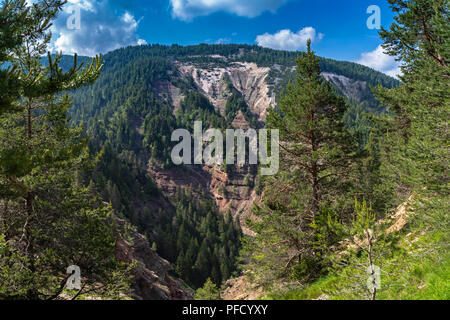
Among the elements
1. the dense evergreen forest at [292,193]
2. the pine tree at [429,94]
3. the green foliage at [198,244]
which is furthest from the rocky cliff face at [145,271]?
the pine tree at [429,94]

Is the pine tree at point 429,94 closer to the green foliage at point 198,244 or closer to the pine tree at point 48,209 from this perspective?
the pine tree at point 48,209

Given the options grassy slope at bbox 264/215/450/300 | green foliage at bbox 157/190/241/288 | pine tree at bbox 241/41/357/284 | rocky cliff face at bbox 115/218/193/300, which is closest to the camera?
grassy slope at bbox 264/215/450/300

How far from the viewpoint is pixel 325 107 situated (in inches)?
459

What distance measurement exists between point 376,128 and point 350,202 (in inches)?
581

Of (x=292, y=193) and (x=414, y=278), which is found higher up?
(x=292, y=193)

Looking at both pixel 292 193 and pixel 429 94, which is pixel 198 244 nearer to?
pixel 292 193

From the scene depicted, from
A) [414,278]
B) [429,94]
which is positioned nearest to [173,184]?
[429,94]

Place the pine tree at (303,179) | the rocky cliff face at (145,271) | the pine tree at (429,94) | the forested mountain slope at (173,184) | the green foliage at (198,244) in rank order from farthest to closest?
the forested mountain slope at (173,184)
the green foliage at (198,244)
the rocky cliff face at (145,271)
the pine tree at (303,179)
the pine tree at (429,94)

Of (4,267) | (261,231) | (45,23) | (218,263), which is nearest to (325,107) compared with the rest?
(261,231)

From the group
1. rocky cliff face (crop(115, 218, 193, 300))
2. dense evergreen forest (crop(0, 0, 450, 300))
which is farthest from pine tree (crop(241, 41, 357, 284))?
rocky cliff face (crop(115, 218, 193, 300))

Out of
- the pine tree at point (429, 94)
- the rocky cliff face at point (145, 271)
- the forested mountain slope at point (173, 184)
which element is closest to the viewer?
the pine tree at point (429, 94)

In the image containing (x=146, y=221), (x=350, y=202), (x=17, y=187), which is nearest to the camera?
(x=17, y=187)

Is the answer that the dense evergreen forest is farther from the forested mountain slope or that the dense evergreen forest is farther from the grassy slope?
the forested mountain slope
